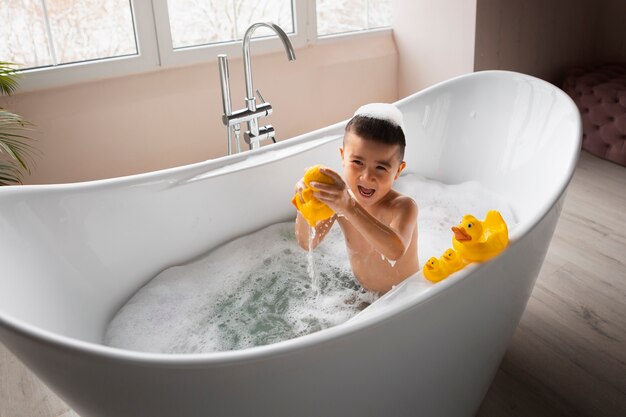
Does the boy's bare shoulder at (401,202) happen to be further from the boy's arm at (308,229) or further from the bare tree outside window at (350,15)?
the bare tree outside window at (350,15)

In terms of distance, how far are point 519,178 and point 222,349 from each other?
1.16 meters

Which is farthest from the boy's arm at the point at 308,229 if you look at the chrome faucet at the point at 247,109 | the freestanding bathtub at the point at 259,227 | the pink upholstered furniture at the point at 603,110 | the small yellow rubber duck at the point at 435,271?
the pink upholstered furniture at the point at 603,110

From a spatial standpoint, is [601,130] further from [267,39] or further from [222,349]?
[222,349]

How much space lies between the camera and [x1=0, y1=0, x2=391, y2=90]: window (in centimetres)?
223

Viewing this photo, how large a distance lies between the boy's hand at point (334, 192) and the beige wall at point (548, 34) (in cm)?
197

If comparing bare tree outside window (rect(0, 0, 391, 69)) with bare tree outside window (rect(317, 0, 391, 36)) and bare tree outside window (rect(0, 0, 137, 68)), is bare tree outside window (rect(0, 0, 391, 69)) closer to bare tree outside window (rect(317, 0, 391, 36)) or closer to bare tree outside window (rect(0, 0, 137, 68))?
bare tree outside window (rect(0, 0, 137, 68))

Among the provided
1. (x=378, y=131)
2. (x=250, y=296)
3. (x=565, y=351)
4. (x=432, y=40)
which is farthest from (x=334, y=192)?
(x=432, y=40)

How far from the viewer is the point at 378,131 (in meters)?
1.40

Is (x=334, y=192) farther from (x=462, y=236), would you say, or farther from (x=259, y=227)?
(x=259, y=227)

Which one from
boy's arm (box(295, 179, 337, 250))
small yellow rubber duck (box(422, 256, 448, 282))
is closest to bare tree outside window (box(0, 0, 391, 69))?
boy's arm (box(295, 179, 337, 250))

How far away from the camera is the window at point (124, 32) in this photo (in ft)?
7.32

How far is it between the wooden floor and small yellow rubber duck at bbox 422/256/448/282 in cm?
57

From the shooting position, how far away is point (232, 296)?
1.68 metres

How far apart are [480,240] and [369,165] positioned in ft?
1.32
